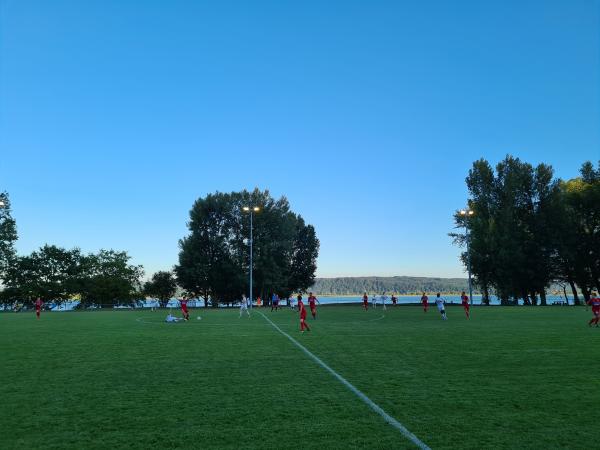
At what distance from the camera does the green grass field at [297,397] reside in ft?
19.5

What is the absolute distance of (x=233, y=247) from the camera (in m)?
71.0

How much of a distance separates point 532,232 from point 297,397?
64.6 m

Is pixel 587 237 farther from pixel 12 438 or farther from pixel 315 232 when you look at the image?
pixel 12 438

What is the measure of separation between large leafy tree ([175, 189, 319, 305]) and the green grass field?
53377 mm

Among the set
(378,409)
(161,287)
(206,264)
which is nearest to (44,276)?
(161,287)

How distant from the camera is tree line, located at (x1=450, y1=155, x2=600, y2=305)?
61.8m

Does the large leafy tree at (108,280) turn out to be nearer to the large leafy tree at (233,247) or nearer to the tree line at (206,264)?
the tree line at (206,264)

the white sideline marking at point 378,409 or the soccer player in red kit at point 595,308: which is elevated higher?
the soccer player in red kit at point 595,308

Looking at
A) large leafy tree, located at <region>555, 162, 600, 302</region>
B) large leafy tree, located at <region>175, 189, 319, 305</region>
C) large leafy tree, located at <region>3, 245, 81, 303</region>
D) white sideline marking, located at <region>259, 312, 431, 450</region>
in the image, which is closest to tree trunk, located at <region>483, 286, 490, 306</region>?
large leafy tree, located at <region>555, 162, 600, 302</region>

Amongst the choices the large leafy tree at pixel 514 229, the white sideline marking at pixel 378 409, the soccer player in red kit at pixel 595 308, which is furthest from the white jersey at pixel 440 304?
the large leafy tree at pixel 514 229

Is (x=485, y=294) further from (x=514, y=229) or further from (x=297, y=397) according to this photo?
(x=297, y=397)

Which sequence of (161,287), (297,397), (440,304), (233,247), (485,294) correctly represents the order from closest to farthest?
(297,397), (440,304), (485,294), (233,247), (161,287)

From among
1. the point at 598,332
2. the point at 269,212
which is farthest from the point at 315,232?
the point at 598,332

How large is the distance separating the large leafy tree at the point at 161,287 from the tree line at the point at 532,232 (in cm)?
5437
